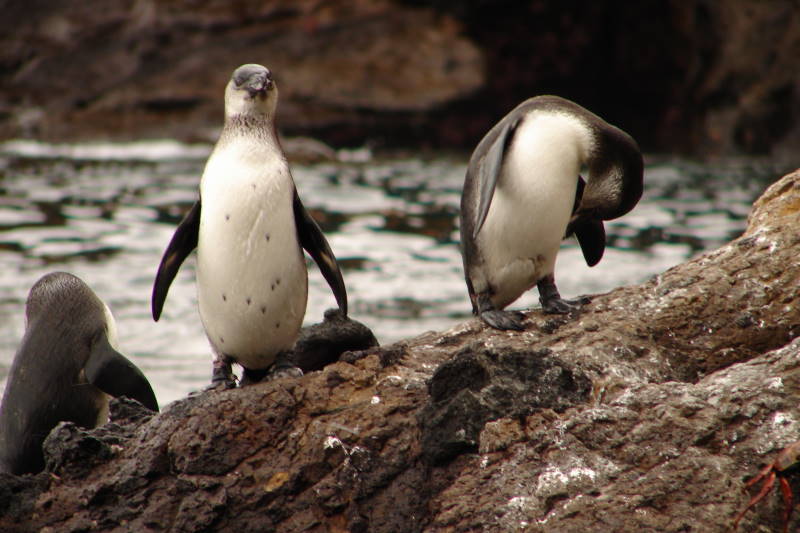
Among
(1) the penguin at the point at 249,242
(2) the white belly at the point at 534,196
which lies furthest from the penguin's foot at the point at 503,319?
(1) the penguin at the point at 249,242

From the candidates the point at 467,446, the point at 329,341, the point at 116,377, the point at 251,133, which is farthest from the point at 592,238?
the point at 116,377

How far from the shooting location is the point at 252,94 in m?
4.79

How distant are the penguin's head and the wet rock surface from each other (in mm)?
1228

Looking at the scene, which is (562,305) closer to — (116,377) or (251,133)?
(251,133)

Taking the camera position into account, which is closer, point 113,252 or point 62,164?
point 113,252

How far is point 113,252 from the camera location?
1305 cm

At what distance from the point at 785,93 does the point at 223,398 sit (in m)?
17.0

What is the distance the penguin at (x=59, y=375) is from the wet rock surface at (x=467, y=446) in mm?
804

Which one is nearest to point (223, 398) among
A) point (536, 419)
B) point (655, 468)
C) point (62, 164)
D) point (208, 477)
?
point (208, 477)

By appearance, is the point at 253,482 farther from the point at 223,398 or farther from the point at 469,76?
the point at 469,76

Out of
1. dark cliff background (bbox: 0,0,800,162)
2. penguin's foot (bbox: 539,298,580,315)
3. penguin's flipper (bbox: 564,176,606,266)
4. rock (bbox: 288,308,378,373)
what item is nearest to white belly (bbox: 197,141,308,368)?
rock (bbox: 288,308,378,373)

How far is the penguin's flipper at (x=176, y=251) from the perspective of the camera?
489 centimetres

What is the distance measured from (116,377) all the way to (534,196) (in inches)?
81.6

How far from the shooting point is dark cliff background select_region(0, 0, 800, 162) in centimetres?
2067
